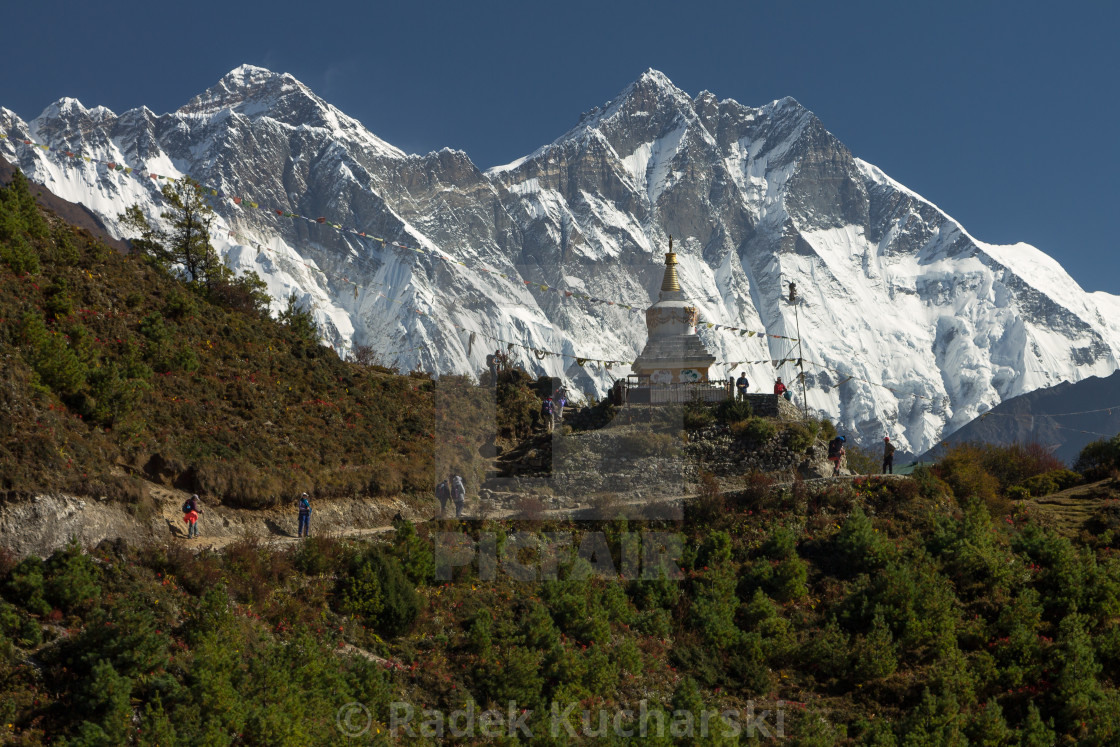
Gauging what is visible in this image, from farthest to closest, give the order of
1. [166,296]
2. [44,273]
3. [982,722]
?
[166,296], [44,273], [982,722]

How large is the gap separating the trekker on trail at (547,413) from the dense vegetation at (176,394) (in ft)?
7.41

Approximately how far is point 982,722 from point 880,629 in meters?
3.67

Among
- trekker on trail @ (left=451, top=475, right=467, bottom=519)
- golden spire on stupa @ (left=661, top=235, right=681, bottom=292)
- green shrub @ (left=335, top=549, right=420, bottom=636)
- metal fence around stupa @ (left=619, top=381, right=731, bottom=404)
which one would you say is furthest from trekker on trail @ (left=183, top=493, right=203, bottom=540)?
golden spire on stupa @ (left=661, top=235, right=681, bottom=292)

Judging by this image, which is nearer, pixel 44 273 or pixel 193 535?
pixel 193 535

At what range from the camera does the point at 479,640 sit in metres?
22.8

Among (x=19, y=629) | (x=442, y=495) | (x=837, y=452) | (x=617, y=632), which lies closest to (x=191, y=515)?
(x=19, y=629)

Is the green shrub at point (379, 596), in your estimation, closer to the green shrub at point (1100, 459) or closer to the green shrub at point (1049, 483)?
the green shrub at point (1049, 483)

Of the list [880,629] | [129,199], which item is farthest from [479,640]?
[129,199]

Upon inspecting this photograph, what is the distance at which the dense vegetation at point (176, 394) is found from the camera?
82.3ft

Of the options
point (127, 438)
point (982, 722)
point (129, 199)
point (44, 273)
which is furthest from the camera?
point (129, 199)

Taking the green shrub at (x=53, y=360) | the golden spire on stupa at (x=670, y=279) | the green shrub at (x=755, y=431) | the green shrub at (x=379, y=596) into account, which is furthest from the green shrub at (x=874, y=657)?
the golden spire on stupa at (x=670, y=279)

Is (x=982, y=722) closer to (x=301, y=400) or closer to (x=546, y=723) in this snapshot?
(x=546, y=723)

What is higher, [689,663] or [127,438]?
[127,438]

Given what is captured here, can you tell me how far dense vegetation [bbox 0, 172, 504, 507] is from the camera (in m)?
25.1
